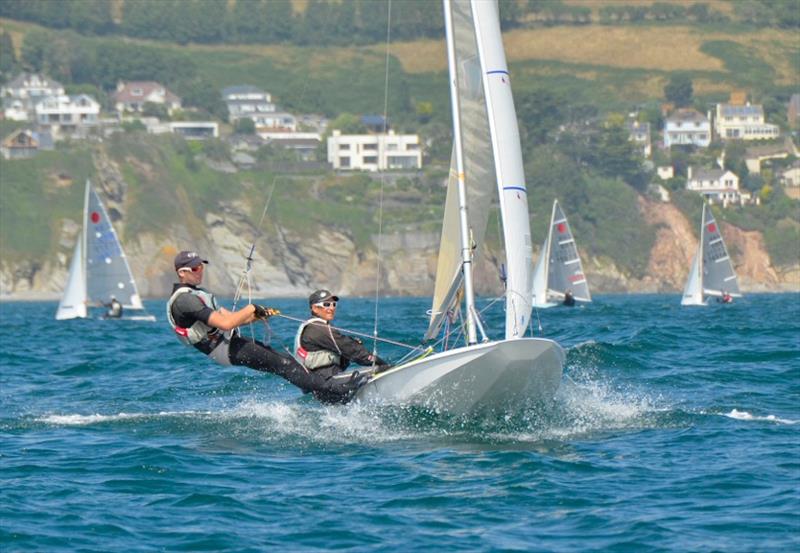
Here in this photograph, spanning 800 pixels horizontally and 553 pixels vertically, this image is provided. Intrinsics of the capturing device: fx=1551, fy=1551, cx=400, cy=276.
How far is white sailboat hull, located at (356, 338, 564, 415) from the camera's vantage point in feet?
55.5

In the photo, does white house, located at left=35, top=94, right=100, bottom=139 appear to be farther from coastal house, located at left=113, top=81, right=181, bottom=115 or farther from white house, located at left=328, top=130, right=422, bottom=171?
white house, located at left=328, top=130, right=422, bottom=171

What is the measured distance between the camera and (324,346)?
1795 centimetres

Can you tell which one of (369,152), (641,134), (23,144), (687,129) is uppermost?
(687,129)

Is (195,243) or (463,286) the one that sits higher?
(463,286)

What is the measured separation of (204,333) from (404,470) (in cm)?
338

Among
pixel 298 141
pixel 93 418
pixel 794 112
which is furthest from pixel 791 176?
pixel 93 418

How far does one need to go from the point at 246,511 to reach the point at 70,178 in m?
126

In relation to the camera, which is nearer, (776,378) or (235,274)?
(776,378)

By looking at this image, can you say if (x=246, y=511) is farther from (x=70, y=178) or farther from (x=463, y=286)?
(x=70, y=178)

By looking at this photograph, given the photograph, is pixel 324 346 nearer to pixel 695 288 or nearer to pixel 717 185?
pixel 695 288

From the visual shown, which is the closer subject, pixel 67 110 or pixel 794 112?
pixel 67 110

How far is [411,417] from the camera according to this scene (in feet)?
58.3

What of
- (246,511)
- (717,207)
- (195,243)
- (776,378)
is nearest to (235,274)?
(195,243)

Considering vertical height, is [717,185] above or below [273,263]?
above
